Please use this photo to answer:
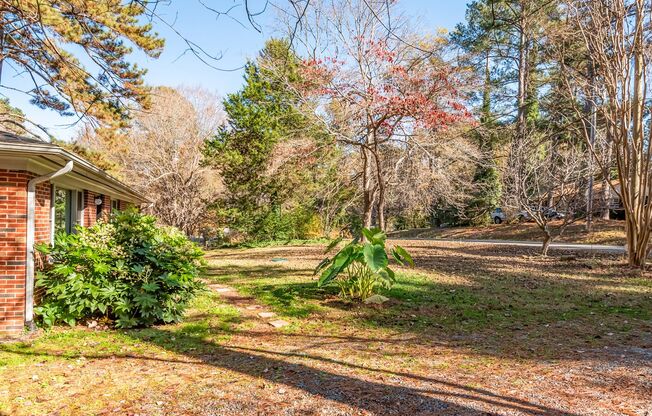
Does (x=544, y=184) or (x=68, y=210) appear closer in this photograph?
(x=68, y=210)

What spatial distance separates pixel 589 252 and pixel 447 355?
40.4 feet

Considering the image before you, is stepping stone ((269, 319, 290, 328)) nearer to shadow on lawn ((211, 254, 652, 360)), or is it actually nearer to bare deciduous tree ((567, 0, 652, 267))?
shadow on lawn ((211, 254, 652, 360))

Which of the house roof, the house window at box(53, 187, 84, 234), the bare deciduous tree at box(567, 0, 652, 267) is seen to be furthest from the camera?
the bare deciduous tree at box(567, 0, 652, 267)

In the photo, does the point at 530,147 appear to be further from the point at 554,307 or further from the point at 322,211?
the point at 322,211

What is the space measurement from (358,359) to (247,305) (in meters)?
3.06

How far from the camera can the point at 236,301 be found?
7320 mm

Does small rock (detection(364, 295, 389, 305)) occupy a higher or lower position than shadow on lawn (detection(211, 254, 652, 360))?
higher

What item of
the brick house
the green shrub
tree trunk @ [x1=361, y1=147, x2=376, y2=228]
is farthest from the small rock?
tree trunk @ [x1=361, y1=147, x2=376, y2=228]

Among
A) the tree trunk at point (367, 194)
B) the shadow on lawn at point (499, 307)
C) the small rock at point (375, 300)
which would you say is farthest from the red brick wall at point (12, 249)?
the tree trunk at point (367, 194)

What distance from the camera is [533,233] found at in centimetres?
2089

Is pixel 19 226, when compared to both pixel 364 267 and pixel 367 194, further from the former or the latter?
pixel 367 194

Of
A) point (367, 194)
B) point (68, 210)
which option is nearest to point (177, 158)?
point (367, 194)

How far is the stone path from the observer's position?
6.05m

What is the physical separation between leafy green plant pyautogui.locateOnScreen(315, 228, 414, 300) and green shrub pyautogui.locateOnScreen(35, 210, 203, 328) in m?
2.03
